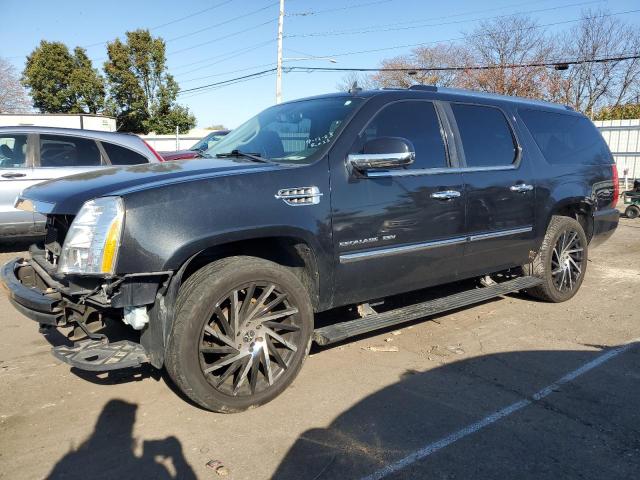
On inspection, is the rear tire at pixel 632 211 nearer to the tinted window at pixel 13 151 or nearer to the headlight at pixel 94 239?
the tinted window at pixel 13 151

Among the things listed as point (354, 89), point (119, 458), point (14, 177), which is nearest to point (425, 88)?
point (354, 89)

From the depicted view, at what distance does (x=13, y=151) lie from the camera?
757 cm

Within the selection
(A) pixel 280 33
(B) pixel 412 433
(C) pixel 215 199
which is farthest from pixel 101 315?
(A) pixel 280 33

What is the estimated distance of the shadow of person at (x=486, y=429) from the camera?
2.82 meters

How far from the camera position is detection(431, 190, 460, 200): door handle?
4.22 m

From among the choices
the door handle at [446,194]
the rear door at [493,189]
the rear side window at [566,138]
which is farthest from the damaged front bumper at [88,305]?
the rear side window at [566,138]

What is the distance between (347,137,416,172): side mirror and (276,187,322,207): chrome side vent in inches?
14.9

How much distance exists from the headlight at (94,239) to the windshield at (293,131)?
4.29 feet

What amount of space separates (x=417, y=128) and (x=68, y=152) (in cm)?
552

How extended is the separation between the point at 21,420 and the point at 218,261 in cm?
151

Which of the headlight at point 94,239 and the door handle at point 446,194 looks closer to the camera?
the headlight at point 94,239

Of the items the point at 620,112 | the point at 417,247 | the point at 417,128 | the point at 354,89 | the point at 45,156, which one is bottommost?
the point at 417,247

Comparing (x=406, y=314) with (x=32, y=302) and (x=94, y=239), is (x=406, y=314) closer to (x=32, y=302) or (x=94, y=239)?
(x=94, y=239)

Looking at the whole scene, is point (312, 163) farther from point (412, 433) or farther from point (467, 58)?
point (467, 58)
